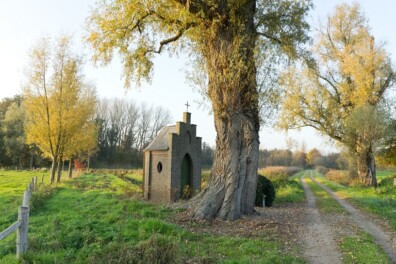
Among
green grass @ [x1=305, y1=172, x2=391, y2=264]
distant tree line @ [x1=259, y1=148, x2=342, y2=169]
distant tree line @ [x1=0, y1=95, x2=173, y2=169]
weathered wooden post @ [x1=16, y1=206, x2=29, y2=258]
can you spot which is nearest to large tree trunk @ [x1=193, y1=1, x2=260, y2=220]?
green grass @ [x1=305, y1=172, x2=391, y2=264]

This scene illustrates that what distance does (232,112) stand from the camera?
12.5 meters

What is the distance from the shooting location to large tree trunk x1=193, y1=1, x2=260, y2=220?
12.1 metres

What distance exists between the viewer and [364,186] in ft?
92.4

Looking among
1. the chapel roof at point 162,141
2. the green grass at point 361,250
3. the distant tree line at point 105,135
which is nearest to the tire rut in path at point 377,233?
the green grass at point 361,250

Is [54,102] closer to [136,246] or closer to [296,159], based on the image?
[136,246]

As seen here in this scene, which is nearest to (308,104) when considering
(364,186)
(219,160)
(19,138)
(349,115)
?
(349,115)

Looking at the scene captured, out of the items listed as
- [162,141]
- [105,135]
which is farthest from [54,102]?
[105,135]

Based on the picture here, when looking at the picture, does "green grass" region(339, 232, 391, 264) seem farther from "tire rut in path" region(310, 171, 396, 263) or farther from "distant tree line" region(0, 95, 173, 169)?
"distant tree line" region(0, 95, 173, 169)

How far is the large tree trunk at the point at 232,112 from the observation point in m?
12.1

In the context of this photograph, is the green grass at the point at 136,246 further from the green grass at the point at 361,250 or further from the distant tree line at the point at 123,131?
the distant tree line at the point at 123,131

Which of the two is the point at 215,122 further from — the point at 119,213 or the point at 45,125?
the point at 45,125

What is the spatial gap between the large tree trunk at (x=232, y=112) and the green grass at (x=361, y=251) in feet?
13.0

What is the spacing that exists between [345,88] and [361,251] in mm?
23373

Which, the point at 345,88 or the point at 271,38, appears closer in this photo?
the point at 271,38
